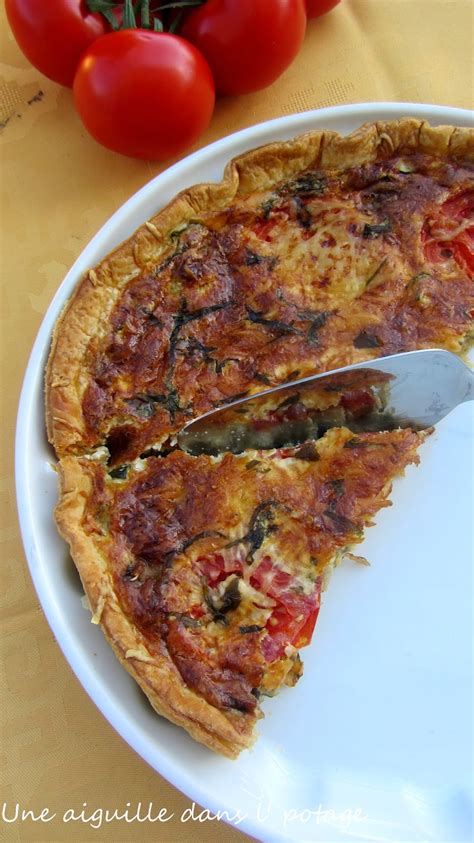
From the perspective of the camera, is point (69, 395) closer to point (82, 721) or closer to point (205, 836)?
point (82, 721)

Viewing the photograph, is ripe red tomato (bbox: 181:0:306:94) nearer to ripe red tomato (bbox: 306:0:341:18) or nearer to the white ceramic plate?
ripe red tomato (bbox: 306:0:341:18)

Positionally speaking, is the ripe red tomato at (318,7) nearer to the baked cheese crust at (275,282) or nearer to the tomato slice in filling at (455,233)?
the baked cheese crust at (275,282)

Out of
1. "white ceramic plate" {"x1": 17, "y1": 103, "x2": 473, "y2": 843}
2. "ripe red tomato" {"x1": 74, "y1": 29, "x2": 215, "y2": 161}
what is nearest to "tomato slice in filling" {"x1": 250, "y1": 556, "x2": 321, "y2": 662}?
"white ceramic plate" {"x1": 17, "y1": 103, "x2": 473, "y2": 843}

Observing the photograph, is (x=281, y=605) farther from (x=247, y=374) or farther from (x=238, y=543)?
(x=247, y=374)

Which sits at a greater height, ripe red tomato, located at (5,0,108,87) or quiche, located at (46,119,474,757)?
ripe red tomato, located at (5,0,108,87)

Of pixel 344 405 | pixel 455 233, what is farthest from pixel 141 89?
pixel 344 405

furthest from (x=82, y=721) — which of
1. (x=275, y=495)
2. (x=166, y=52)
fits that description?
(x=166, y=52)

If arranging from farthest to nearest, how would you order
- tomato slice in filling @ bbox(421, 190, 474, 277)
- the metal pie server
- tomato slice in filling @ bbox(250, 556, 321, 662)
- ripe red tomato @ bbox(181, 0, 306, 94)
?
ripe red tomato @ bbox(181, 0, 306, 94) → tomato slice in filling @ bbox(421, 190, 474, 277) → the metal pie server → tomato slice in filling @ bbox(250, 556, 321, 662)
